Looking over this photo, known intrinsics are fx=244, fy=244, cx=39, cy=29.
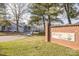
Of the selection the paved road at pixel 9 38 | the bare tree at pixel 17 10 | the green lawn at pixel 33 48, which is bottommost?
the green lawn at pixel 33 48

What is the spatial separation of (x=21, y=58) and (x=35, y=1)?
0.68 metres

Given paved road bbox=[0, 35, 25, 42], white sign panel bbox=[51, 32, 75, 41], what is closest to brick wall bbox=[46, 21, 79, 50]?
white sign panel bbox=[51, 32, 75, 41]

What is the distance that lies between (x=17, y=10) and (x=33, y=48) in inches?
18.8

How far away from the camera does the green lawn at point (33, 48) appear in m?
2.82

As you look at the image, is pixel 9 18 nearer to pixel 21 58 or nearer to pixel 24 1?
pixel 24 1

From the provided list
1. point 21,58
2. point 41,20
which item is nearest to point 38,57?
point 21,58

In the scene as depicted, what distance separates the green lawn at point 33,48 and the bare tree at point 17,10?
0.60ft

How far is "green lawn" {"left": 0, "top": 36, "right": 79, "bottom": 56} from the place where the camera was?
2.82 meters

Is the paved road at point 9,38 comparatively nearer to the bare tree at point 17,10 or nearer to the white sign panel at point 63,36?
the bare tree at point 17,10

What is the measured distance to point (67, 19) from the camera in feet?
9.26

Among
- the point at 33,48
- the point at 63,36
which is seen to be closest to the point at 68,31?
the point at 63,36

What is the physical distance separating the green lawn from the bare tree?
0.60 feet

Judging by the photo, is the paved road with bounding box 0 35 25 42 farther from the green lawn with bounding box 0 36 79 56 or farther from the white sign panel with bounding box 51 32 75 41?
the white sign panel with bounding box 51 32 75 41

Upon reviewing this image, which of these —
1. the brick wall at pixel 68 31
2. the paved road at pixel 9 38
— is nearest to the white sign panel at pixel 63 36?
the brick wall at pixel 68 31
